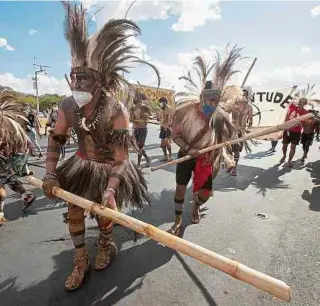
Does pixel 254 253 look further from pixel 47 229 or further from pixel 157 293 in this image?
pixel 47 229

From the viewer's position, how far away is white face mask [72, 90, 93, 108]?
8.38ft

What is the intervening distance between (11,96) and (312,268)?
173 inches

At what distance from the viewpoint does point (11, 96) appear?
4.39 m

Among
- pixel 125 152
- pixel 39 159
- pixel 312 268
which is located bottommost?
pixel 39 159

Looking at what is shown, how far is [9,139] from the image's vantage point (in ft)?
13.5

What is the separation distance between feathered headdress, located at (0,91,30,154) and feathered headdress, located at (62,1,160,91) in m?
1.97

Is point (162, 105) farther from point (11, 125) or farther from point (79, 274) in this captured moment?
point (79, 274)

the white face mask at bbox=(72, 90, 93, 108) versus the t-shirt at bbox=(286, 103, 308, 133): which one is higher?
the white face mask at bbox=(72, 90, 93, 108)

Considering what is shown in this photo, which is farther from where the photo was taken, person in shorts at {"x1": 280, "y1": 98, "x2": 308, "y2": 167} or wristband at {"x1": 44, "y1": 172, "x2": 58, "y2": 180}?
person in shorts at {"x1": 280, "y1": 98, "x2": 308, "y2": 167}

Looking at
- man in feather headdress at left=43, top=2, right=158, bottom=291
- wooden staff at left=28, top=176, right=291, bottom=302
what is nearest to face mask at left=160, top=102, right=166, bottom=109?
man in feather headdress at left=43, top=2, right=158, bottom=291

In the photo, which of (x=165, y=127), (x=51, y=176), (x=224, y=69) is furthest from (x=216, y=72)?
(x=165, y=127)

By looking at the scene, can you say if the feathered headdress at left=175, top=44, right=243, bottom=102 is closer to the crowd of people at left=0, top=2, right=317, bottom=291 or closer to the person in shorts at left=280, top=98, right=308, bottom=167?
the crowd of people at left=0, top=2, right=317, bottom=291

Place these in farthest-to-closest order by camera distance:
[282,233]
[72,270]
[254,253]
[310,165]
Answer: [310,165] → [282,233] → [254,253] → [72,270]

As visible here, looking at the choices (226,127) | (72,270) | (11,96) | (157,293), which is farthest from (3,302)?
(226,127)
